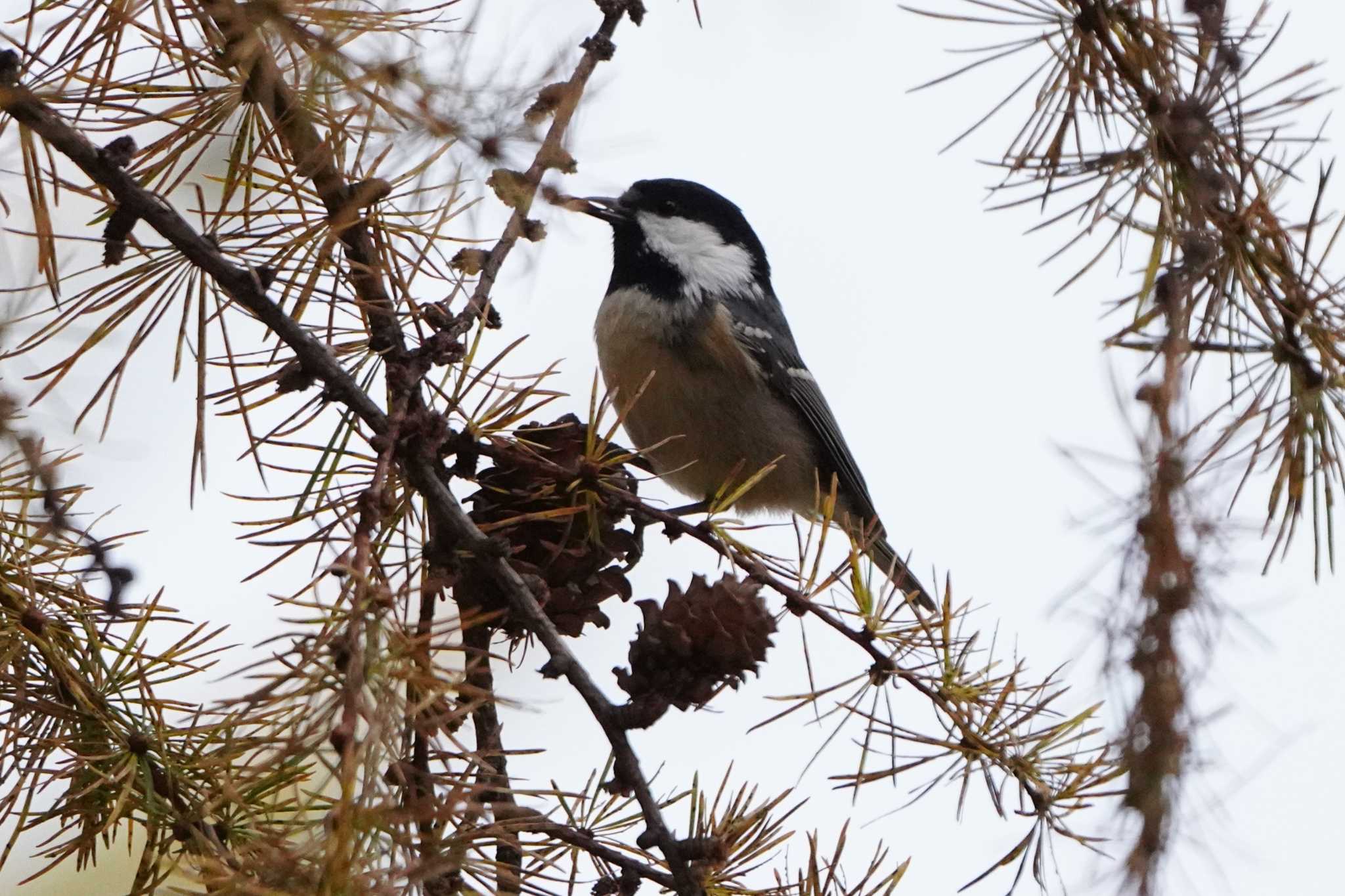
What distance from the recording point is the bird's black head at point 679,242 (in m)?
3.09

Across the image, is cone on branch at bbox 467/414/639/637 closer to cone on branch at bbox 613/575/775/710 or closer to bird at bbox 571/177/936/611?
cone on branch at bbox 613/575/775/710

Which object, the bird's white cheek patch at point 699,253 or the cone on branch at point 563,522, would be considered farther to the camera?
the bird's white cheek patch at point 699,253

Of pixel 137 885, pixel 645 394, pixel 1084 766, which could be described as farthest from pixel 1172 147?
pixel 645 394

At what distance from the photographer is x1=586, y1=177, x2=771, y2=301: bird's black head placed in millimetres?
3092

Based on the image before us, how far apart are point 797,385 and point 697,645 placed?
1962mm

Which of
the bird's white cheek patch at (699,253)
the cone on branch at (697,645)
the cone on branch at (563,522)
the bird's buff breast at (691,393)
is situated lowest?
the cone on branch at (697,645)

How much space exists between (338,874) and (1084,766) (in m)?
0.83

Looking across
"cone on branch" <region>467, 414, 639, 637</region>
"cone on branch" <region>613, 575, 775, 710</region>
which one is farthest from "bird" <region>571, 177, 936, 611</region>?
"cone on branch" <region>613, 575, 775, 710</region>

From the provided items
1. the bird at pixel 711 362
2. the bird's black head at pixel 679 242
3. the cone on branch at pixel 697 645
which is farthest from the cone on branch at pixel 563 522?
the bird's black head at pixel 679 242

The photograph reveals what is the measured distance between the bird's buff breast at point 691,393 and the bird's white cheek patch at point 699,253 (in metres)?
0.15

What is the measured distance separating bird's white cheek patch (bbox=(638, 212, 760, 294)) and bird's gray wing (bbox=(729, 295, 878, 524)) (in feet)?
0.26

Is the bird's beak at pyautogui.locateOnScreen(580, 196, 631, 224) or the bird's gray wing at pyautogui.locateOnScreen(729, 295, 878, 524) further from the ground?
the bird's beak at pyautogui.locateOnScreen(580, 196, 631, 224)

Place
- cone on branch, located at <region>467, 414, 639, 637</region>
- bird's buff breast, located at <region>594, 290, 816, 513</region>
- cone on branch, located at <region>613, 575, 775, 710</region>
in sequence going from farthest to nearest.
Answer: bird's buff breast, located at <region>594, 290, 816, 513</region> < cone on branch, located at <region>467, 414, 639, 637</region> < cone on branch, located at <region>613, 575, 775, 710</region>

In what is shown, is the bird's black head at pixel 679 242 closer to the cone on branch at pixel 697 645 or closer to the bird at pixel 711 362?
the bird at pixel 711 362
